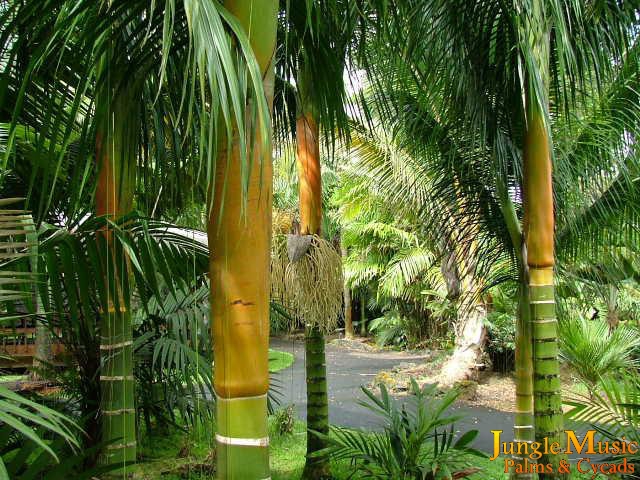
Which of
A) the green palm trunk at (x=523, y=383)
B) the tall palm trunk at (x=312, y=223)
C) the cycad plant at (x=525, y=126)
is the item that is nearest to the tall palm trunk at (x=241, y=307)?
the cycad plant at (x=525, y=126)

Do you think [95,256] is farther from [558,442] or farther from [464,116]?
[558,442]

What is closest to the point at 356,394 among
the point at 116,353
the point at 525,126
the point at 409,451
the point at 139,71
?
the point at 409,451

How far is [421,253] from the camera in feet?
44.0

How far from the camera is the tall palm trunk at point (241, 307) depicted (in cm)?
151

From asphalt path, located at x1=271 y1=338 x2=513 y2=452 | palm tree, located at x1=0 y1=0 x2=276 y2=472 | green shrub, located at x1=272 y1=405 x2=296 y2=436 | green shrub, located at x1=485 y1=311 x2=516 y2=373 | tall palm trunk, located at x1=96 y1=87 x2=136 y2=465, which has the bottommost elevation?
asphalt path, located at x1=271 y1=338 x2=513 y2=452

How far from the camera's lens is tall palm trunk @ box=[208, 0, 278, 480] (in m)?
1.51

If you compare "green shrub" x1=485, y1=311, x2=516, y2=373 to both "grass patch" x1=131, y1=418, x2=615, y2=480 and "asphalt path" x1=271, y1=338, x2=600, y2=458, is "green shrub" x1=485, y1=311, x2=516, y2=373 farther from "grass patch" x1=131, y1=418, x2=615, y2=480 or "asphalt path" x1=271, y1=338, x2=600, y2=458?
"grass patch" x1=131, y1=418, x2=615, y2=480

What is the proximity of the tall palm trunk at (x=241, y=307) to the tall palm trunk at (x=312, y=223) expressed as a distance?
178cm

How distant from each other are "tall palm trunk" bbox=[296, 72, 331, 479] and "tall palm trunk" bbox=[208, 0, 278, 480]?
178cm

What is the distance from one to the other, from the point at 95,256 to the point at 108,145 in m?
0.43

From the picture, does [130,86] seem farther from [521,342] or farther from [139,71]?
[521,342]

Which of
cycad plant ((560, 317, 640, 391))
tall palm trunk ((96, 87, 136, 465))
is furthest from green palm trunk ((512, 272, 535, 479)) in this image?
cycad plant ((560, 317, 640, 391))

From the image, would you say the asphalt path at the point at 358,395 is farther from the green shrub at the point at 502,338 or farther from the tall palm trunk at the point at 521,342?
the green shrub at the point at 502,338

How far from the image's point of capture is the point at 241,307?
1513mm
